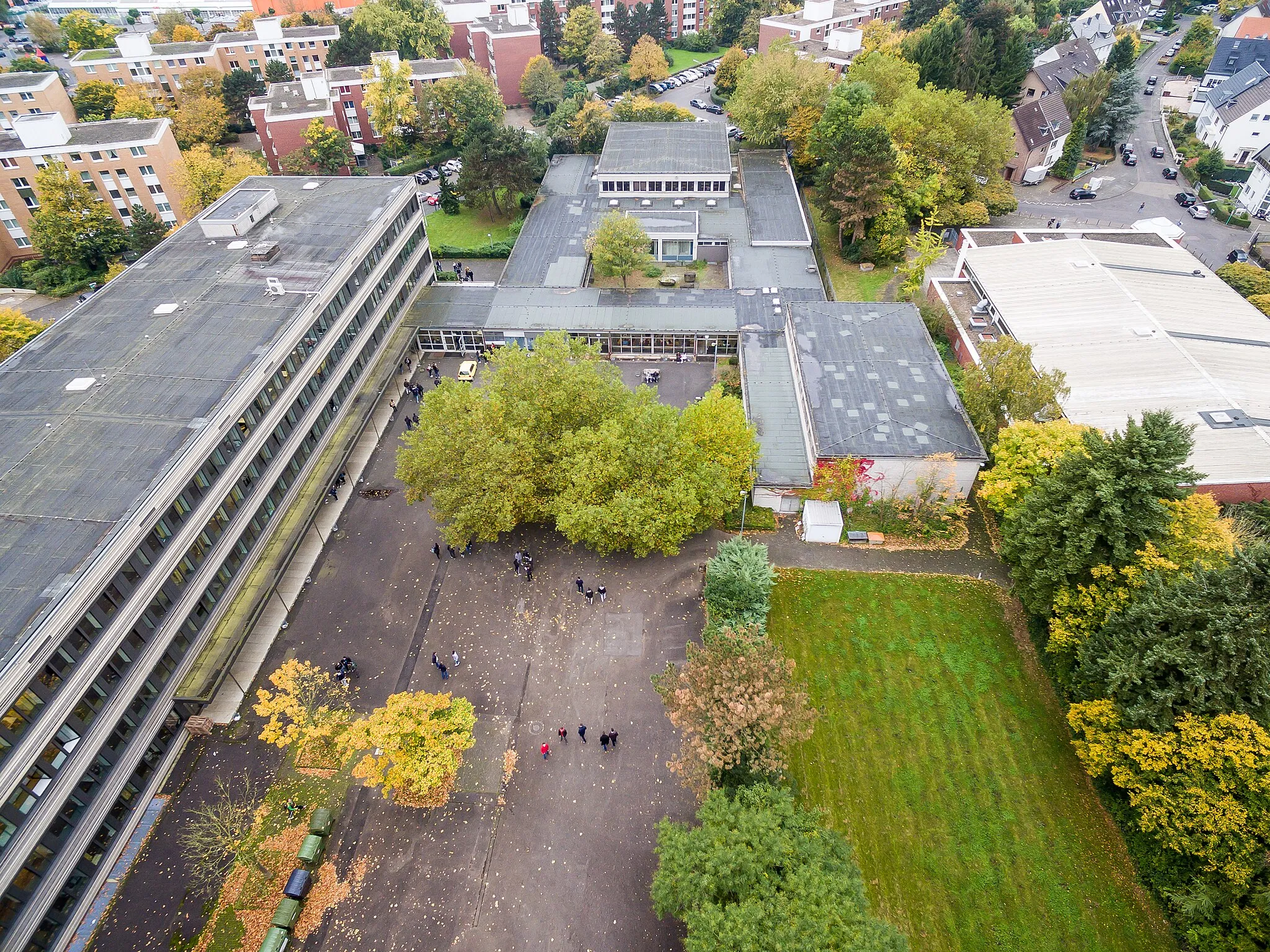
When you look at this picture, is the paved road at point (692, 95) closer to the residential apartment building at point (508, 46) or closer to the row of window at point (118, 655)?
the residential apartment building at point (508, 46)

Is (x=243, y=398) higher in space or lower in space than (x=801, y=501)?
higher

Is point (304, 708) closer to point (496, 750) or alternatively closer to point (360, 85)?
point (496, 750)

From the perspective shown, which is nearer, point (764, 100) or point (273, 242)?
point (273, 242)

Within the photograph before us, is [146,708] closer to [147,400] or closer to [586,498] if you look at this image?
Result: [147,400]

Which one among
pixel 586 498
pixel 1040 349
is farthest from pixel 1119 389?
pixel 586 498

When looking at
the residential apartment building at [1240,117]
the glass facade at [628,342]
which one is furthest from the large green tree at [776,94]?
the residential apartment building at [1240,117]

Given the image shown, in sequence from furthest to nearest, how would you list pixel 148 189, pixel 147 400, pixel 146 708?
pixel 148 189 → pixel 147 400 → pixel 146 708

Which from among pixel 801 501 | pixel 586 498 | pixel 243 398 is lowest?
pixel 801 501
